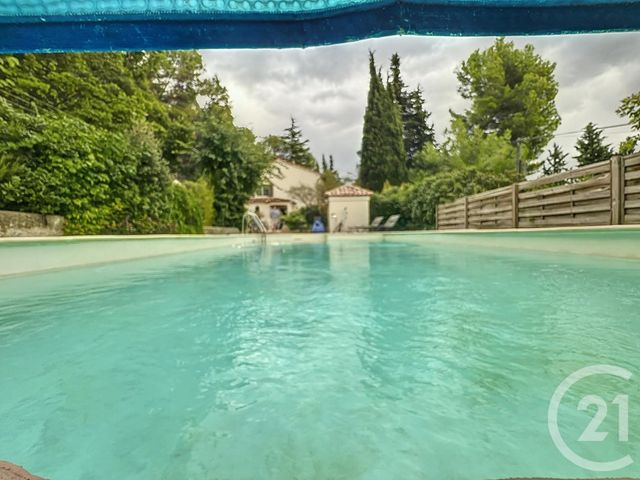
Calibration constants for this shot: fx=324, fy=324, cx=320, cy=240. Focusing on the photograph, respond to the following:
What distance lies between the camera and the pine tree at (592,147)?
49.6 ft

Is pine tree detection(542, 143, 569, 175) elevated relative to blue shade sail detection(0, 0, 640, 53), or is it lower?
elevated

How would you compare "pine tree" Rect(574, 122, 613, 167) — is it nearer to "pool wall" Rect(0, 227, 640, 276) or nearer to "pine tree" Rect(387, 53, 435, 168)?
"pool wall" Rect(0, 227, 640, 276)

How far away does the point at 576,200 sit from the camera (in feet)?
18.9

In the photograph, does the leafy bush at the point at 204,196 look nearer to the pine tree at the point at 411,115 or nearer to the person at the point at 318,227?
the person at the point at 318,227

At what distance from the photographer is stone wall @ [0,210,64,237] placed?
468cm

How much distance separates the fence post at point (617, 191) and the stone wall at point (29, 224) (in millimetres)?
9027

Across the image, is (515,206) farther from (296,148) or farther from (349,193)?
(296,148)

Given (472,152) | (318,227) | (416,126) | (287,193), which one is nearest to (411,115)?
(416,126)

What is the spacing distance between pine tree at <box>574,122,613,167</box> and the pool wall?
1147 centimetres

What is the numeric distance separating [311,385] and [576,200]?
657cm

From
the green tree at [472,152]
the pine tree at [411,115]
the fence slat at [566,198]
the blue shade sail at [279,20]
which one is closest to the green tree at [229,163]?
the fence slat at [566,198]

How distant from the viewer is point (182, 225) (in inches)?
354

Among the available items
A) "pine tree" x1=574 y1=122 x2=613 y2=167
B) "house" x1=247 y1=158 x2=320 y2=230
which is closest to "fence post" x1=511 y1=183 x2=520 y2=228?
"pine tree" x1=574 y1=122 x2=613 y2=167

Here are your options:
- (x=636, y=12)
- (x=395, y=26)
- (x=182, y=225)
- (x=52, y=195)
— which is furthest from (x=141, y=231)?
(x=636, y=12)
